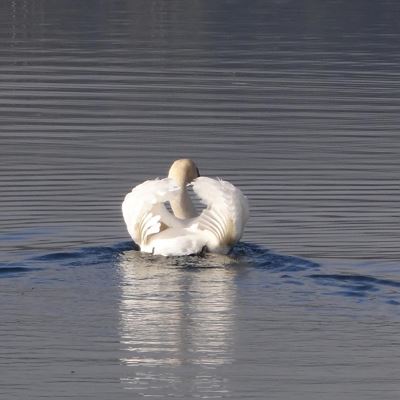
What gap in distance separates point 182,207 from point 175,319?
10.4 ft

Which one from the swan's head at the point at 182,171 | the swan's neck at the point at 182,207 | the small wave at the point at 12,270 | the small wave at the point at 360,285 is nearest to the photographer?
the small wave at the point at 360,285

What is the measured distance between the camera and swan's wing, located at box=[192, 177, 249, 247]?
43.8ft

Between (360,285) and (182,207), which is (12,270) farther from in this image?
(360,285)

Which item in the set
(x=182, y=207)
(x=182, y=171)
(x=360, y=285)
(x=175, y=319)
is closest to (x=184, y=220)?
(x=182, y=207)

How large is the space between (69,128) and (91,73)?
7.94m

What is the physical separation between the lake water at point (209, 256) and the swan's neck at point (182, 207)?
1.94ft

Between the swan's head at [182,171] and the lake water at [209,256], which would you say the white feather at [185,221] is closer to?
the lake water at [209,256]

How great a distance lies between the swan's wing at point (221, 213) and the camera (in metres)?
13.4

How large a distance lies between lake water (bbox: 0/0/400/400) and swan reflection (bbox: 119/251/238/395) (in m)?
0.02

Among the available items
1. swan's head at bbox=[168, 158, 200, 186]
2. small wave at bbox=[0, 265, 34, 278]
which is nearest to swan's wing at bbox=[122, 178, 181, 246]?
swan's head at bbox=[168, 158, 200, 186]

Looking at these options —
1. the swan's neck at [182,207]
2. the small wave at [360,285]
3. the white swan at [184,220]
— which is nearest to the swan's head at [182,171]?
the swan's neck at [182,207]

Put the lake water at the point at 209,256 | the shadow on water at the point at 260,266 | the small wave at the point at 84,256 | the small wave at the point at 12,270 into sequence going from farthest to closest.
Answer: the small wave at the point at 84,256 < the small wave at the point at 12,270 < the shadow on water at the point at 260,266 < the lake water at the point at 209,256

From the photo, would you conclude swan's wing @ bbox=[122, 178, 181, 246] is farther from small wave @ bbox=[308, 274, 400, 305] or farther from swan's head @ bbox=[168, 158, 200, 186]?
small wave @ bbox=[308, 274, 400, 305]

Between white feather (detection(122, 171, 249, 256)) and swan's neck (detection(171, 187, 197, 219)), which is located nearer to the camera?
white feather (detection(122, 171, 249, 256))
